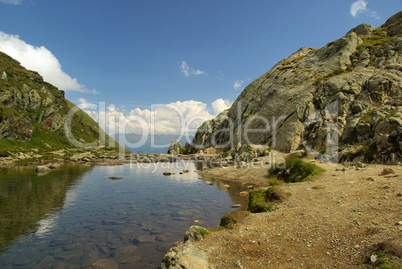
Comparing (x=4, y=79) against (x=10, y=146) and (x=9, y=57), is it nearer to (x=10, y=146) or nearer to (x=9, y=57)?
(x=10, y=146)

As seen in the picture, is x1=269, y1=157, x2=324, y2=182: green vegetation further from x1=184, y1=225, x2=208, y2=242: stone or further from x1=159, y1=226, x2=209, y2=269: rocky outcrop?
x1=159, y1=226, x2=209, y2=269: rocky outcrop

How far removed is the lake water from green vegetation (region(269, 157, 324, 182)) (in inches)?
384

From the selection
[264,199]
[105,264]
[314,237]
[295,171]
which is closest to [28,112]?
[105,264]

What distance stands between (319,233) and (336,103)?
178ft

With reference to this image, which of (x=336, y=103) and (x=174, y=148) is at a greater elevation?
(x=336, y=103)

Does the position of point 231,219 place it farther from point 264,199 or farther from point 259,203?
A: point 264,199

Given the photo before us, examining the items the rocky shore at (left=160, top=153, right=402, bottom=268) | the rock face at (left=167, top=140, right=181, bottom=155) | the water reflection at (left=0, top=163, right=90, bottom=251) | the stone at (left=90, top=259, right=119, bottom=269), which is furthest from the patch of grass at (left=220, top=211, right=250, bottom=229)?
the rock face at (left=167, top=140, right=181, bottom=155)

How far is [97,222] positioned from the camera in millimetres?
21672

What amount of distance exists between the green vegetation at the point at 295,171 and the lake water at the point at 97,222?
9.74m

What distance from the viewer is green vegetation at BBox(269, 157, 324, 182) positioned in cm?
3094

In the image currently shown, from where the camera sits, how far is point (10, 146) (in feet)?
288

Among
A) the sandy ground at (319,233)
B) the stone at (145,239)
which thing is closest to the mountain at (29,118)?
the stone at (145,239)

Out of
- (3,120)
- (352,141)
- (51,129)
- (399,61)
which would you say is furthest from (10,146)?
(399,61)

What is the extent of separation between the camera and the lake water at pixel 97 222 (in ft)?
48.6
